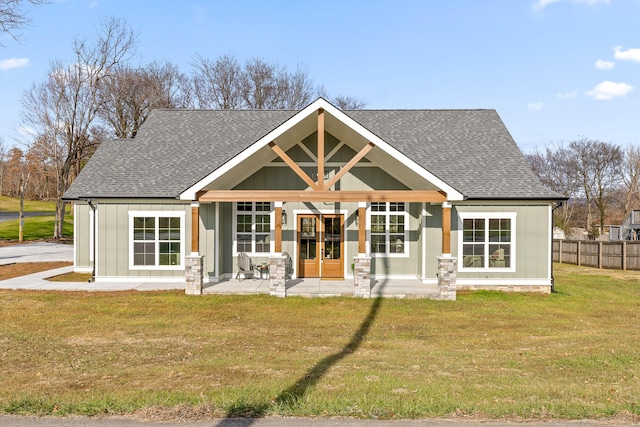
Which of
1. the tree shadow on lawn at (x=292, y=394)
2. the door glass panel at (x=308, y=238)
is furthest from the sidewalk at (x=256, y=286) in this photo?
the tree shadow on lawn at (x=292, y=394)

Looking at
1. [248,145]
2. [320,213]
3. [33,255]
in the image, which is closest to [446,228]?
[320,213]

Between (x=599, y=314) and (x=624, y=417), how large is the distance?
777 centimetres

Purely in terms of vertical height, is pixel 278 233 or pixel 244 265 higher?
pixel 278 233

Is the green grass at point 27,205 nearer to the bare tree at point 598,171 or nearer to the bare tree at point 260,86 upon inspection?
the bare tree at point 260,86

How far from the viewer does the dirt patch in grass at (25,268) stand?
17.5 metres

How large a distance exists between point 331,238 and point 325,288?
252cm

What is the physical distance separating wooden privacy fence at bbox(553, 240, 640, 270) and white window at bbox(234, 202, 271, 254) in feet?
62.3

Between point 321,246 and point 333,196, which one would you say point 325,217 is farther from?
point 333,196

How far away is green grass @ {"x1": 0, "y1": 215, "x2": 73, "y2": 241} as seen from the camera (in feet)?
125

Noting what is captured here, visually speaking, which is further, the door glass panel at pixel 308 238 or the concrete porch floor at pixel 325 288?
the door glass panel at pixel 308 238

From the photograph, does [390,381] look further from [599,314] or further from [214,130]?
[214,130]

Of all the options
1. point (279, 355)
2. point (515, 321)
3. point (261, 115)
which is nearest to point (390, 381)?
point (279, 355)

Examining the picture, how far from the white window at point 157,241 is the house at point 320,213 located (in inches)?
1.3

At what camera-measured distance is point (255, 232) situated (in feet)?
52.7
